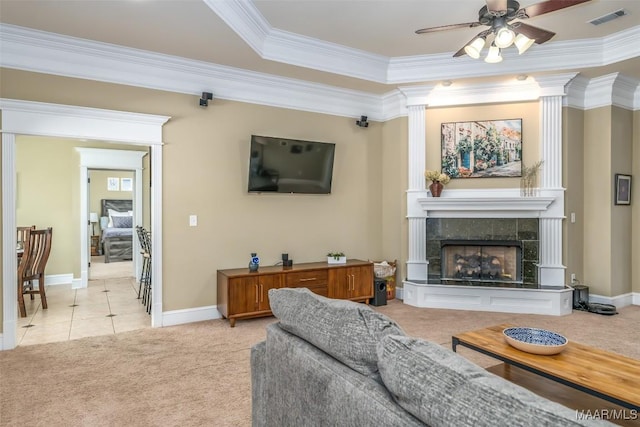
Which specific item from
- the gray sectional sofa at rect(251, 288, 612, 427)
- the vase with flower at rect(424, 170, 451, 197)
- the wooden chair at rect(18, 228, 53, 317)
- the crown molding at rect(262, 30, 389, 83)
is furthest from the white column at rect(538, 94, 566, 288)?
the wooden chair at rect(18, 228, 53, 317)

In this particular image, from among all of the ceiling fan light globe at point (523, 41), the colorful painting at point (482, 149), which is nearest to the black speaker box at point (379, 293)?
the colorful painting at point (482, 149)

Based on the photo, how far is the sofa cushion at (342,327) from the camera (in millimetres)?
1282

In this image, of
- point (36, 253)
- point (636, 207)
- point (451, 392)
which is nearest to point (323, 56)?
point (451, 392)

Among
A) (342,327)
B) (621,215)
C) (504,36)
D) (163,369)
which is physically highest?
(504,36)

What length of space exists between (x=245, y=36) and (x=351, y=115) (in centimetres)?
211

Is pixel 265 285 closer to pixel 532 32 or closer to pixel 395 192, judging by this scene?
pixel 395 192

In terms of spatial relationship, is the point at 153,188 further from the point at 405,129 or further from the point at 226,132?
the point at 405,129

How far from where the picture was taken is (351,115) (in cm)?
546

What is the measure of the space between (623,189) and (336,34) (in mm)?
4266

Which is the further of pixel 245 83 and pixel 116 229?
pixel 116 229

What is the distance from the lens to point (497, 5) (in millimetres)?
2805

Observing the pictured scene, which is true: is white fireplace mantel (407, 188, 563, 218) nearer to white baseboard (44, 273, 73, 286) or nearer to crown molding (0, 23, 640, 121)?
crown molding (0, 23, 640, 121)

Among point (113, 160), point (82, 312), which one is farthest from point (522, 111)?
point (113, 160)

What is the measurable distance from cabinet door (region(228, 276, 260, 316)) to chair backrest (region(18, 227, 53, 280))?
9.01 feet
